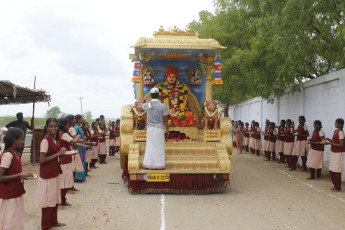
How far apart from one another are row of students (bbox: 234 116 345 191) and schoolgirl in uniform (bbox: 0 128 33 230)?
651 centimetres

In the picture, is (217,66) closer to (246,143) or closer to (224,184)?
(224,184)

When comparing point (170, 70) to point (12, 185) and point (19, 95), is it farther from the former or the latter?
point (12, 185)

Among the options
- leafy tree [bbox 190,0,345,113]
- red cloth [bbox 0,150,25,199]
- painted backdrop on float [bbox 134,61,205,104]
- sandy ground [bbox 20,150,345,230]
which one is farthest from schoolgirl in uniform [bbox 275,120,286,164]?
red cloth [bbox 0,150,25,199]

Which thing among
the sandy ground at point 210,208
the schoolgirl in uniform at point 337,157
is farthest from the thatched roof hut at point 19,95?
the schoolgirl in uniform at point 337,157

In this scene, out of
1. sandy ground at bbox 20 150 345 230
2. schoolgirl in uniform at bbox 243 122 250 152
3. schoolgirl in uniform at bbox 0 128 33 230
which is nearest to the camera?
schoolgirl in uniform at bbox 0 128 33 230

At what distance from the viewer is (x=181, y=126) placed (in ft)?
31.6

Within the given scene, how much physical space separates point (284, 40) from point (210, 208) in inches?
247

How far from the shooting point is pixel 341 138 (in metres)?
7.61

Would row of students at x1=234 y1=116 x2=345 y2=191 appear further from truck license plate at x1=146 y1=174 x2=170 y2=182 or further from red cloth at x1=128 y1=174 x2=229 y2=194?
truck license plate at x1=146 y1=174 x2=170 y2=182

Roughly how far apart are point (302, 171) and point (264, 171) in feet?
4.14

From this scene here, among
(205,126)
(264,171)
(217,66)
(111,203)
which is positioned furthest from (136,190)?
(264,171)

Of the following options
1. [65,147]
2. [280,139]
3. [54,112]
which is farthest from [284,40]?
[54,112]

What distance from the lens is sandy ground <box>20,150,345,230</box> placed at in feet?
17.3

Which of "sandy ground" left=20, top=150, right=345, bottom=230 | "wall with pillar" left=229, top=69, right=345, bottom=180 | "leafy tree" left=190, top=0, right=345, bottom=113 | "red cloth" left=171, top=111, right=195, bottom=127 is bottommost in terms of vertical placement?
"sandy ground" left=20, top=150, right=345, bottom=230
